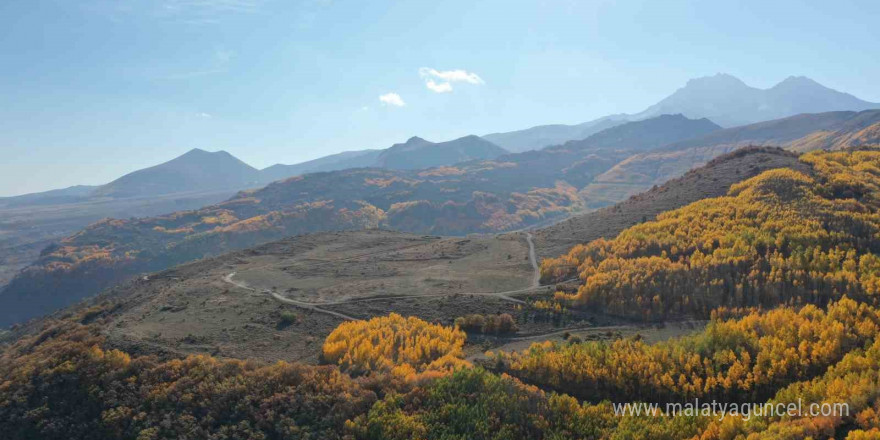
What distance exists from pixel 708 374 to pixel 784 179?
44713 mm

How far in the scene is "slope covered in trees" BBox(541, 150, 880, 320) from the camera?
123ft

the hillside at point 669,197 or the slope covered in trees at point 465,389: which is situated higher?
the hillside at point 669,197

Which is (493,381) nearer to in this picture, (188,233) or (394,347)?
(394,347)

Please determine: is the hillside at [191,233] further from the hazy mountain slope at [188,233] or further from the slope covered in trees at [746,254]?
the slope covered in trees at [746,254]

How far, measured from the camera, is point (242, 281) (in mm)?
56344

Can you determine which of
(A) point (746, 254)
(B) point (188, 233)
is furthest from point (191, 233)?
(A) point (746, 254)

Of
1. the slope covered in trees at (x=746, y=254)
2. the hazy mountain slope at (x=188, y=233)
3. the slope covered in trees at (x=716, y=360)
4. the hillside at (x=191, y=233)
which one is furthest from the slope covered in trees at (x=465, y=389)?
the hillside at (x=191, y=233)

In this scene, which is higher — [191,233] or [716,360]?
[716,360]

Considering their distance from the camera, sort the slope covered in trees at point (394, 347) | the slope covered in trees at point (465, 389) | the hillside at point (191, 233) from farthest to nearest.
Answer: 1. the hillside at point (191, 233)
2. the slope covered in trees at point (394, 347)
3. the slope covered in trees at point (465, 389)

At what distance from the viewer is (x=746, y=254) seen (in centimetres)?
4234

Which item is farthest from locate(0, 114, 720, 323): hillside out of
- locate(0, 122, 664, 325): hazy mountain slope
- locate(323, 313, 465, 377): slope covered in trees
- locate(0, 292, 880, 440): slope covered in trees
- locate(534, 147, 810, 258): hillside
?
locate(323, 313, 465, 377): slope covered in trees

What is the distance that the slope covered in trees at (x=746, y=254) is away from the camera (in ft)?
123

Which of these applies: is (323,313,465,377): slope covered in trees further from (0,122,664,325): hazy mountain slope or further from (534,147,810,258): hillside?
(0,122,664,325): hazy mountain slope

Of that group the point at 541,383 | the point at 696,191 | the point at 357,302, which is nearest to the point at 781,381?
the point at 541,383
